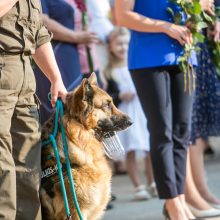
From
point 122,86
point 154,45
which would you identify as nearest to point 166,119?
point 154,45

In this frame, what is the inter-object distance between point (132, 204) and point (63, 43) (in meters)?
1.81

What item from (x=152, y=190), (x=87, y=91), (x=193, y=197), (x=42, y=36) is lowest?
(x=152, y=190)

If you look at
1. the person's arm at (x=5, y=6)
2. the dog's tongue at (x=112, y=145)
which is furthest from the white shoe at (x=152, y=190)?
the person's arm at (x=5, y=6)

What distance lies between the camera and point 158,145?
4.68 m

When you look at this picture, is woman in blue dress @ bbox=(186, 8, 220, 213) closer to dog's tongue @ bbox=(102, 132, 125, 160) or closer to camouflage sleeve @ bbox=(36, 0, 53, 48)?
dog's tongue @ bbox=(102, 132, 125, 160)

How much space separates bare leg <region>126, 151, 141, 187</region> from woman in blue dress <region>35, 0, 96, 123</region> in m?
1.74

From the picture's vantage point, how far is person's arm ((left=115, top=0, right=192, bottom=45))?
4578 millimetres

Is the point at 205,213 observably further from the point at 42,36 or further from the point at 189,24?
the point at 42,36

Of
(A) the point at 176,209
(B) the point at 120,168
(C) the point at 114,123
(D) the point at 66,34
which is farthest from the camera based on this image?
(B) the point at 120,168

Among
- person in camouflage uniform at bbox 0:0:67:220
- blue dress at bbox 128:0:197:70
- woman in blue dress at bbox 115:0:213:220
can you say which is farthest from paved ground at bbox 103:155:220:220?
person in camouflage uniform at bbox 0:0:67:220

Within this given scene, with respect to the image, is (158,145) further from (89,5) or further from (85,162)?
(89,5)

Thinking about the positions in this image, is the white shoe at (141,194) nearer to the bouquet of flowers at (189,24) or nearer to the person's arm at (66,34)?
the person's arm at (66,34)

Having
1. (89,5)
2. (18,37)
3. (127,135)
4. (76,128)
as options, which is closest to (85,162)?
(76,128)

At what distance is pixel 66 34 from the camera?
206 inches
